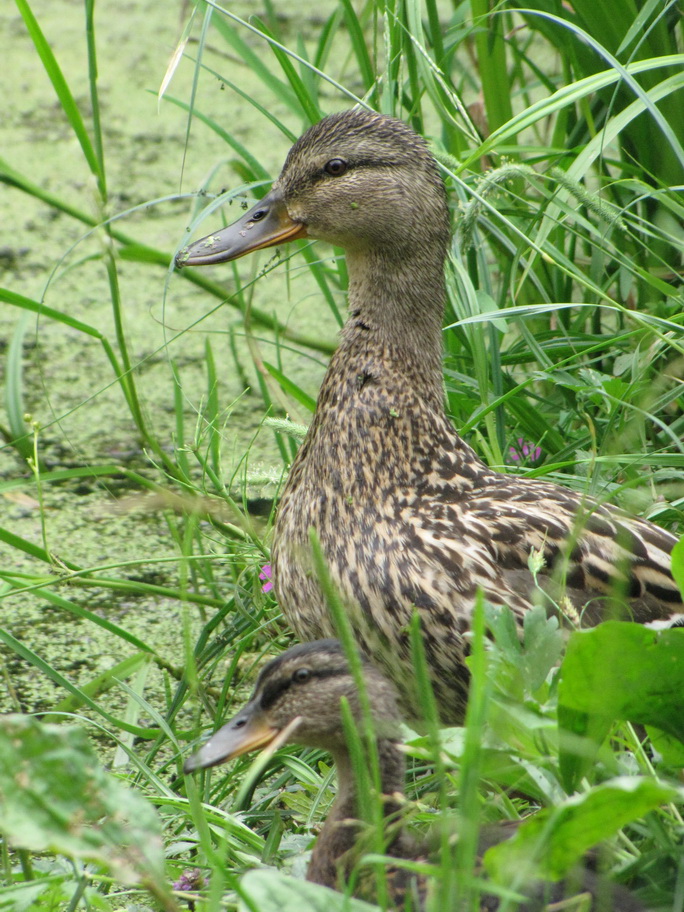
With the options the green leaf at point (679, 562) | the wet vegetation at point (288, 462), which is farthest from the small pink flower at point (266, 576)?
the green leaf at point (679, 562)

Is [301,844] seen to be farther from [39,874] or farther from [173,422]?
[173,422]

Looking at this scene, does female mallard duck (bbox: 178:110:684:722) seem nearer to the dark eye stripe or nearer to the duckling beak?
the duckling beak

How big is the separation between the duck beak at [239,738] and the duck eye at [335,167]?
105cm

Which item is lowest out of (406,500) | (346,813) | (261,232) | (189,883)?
(189,883)

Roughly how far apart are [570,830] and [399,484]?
3.00 feet

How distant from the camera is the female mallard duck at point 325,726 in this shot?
5.49 feet

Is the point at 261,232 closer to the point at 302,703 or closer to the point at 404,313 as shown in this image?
the point at 404,313

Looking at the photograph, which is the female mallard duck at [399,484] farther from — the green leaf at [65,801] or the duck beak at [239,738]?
the green leaf at [65,801]

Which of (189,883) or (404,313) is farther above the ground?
(404,313)

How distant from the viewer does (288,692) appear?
1723mm

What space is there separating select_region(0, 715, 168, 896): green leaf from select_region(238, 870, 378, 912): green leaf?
0.09 meters

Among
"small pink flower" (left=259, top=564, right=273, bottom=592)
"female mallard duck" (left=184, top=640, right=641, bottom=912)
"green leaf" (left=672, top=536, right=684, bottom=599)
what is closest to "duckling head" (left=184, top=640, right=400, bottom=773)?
"female mallard duck" (left=184, top=640, right=641, bottom=912)

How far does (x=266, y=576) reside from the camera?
2.49 meters

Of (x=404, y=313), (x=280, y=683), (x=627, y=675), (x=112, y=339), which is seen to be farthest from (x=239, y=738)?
(x=112, y=339)
